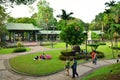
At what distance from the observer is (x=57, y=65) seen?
21219 mm

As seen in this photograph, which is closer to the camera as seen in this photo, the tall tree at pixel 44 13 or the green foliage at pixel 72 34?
the green foliage at pixel 72 34

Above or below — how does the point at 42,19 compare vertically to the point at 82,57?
above

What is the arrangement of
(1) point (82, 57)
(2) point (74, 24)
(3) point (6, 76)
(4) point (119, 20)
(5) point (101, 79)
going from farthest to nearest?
(4) point (119, 20)
(2) point (74, 24)
(1) point (82, 57)
(3) point (6, 76)
(5) point (101, 79)

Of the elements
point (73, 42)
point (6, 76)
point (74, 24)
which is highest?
point (74, 24)

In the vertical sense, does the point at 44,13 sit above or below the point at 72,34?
above

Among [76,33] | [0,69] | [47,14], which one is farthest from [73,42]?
[47,14]

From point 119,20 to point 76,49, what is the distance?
49.0ft

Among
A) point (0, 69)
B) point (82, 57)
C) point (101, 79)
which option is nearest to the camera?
point (101, 79)

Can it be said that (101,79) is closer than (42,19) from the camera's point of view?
Yes

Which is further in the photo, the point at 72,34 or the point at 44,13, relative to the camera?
the point at 44,13

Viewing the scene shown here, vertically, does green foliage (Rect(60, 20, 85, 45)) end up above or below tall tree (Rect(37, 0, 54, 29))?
below

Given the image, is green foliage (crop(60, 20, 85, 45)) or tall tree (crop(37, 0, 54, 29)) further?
tall tree (crop(37, 0, 54, 29))

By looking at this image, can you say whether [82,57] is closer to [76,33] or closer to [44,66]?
[76,33]

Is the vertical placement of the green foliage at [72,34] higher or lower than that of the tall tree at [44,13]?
lower
